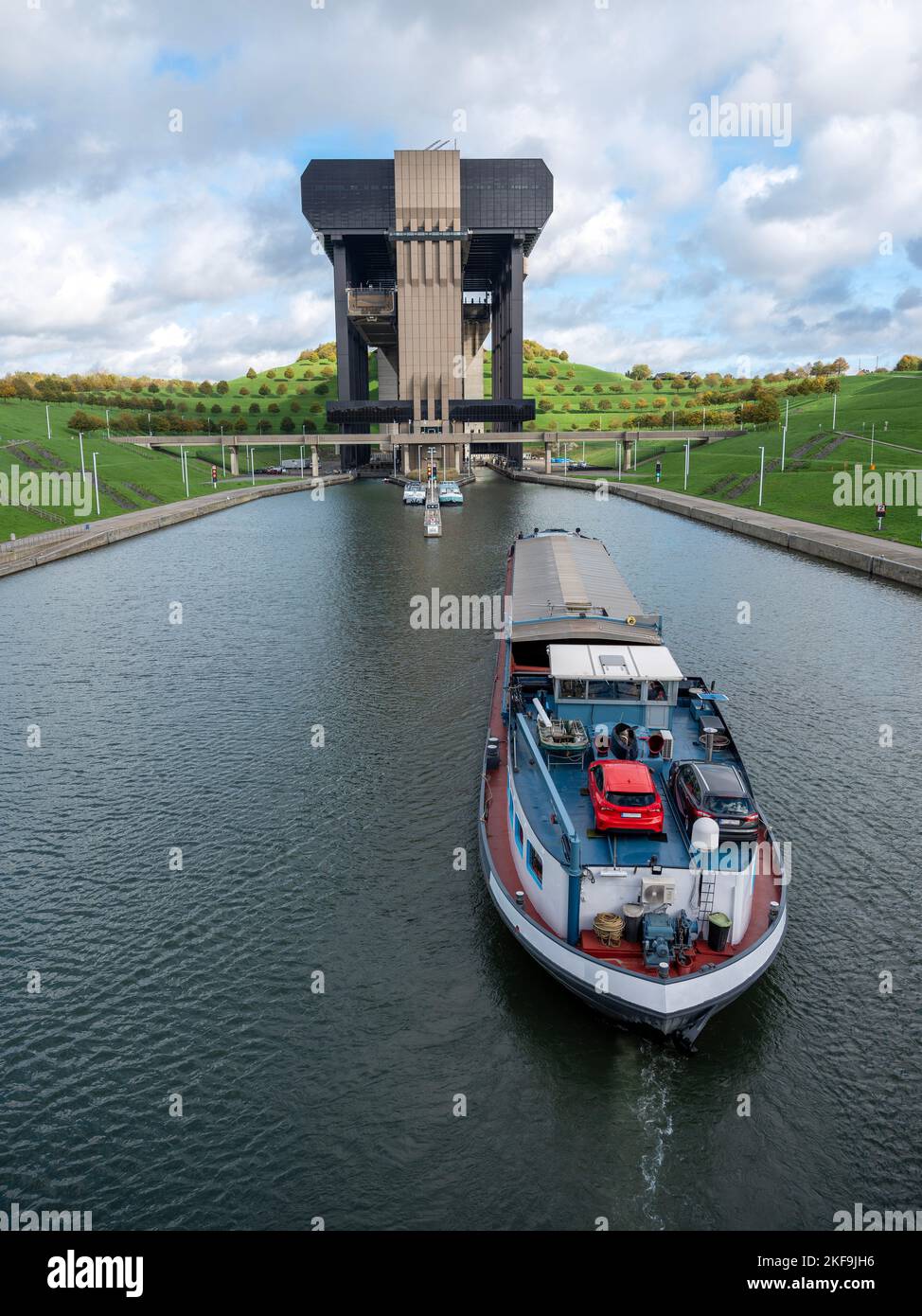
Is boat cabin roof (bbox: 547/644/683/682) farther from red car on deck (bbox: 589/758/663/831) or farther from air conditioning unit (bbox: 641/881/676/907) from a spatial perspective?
air conditioning unit (bbox: 641/881/676/907)

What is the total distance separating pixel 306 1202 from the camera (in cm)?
1472

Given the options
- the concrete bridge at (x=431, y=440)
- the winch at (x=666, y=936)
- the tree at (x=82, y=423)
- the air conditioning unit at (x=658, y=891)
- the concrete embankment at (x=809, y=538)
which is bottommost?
the winch at (x=666, y=936)

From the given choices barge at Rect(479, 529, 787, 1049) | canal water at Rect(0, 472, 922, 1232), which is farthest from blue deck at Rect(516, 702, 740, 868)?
canal water at Rect(0, 472, 922, 1232)

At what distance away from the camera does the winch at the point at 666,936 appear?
18297mm

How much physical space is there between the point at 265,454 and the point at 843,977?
7694 inches

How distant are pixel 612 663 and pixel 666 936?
33.8 feet

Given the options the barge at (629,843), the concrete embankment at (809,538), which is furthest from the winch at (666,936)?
the concrete embankment at (809,538)

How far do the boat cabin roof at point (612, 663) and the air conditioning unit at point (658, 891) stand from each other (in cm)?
820

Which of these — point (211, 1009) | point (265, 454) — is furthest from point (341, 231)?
point (211, 1009)

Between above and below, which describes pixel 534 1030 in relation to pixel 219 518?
below

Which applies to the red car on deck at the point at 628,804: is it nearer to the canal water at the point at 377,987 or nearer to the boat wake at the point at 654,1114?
the canal water at the point at 377,987

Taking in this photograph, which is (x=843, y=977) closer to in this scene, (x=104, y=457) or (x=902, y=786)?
(x=902, y=786)

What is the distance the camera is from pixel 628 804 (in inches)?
826

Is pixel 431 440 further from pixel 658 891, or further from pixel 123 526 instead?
pixel 658 891
